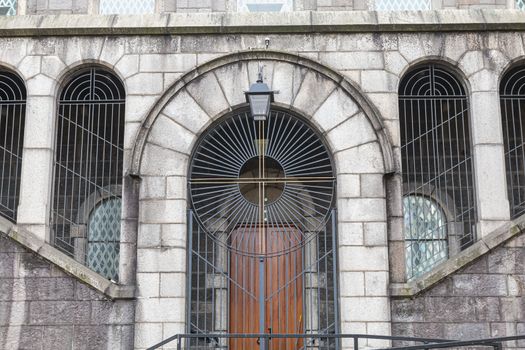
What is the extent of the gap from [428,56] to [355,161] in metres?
1.95

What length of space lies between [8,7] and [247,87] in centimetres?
413

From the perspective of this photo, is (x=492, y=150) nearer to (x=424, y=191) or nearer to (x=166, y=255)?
(x=424, y=191)

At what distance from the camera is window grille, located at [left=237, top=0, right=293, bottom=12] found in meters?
11.7

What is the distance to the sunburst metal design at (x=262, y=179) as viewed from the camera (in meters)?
10.9

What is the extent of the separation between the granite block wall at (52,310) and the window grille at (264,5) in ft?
15.7

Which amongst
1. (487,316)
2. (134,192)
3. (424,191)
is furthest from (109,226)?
(487,316)

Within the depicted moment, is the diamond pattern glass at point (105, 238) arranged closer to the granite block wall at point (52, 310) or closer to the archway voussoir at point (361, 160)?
the granite block wall at point (52, 310)

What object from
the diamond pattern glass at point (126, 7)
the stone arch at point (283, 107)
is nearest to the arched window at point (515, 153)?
the stone arch at point (283, 107)

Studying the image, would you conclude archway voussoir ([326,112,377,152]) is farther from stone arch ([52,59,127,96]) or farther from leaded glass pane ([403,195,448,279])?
stone arch ([52,59,127,96])

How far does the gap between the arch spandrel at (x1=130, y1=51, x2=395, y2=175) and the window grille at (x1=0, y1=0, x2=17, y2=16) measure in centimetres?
306

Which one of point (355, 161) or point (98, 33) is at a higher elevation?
point (98, 33)

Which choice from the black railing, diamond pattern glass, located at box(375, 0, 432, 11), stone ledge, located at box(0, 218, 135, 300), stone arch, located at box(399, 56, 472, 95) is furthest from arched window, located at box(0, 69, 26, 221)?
stone arch, located at box(399, 56, 472, 95)

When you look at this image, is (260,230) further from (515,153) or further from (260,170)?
(515,153)

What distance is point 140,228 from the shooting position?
10398 mm
